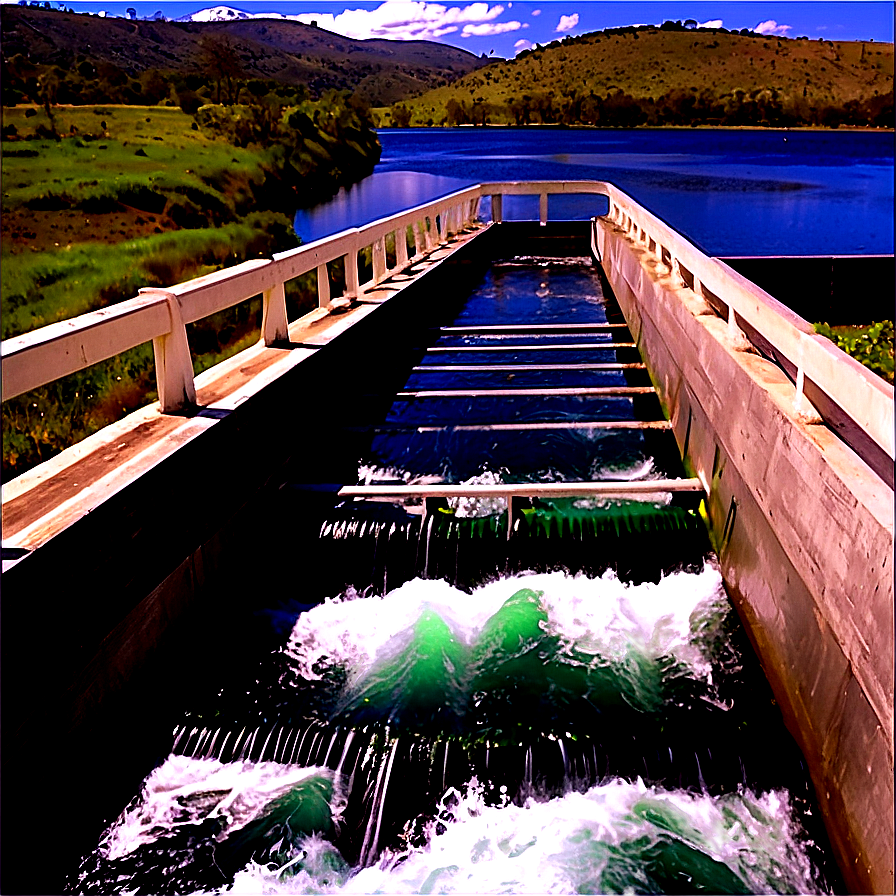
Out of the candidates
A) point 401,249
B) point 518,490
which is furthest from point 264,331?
point 401,249

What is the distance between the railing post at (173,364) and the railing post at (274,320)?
6.77 feet

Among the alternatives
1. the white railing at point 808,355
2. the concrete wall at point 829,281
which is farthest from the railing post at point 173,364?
the concrete wall at point 829,281

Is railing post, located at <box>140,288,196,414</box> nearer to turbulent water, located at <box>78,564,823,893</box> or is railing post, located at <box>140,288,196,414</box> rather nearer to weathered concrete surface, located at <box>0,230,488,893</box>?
weathered concrete surface, located at <box>0,230,488,893</box>

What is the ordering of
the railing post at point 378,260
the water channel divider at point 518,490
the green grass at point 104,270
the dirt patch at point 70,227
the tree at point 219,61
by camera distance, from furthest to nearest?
1. the tree at point 219,61
2. the dirt patch at point 70,227
3. the railing post at point 378,260
4. the green grass at point 104,270
5. the water channel divider at point 518,490

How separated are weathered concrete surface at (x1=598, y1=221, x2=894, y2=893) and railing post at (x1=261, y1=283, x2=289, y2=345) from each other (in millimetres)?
3853

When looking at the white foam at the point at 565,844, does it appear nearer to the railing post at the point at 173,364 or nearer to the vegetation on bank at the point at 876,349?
the railing post at the point at 173,364

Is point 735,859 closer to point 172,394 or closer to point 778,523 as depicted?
point 778,523

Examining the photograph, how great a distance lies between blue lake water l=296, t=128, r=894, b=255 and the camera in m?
28.7

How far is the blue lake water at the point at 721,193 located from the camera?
28672 mm

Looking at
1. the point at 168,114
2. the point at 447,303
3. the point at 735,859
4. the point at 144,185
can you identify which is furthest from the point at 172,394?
the point at 168,114

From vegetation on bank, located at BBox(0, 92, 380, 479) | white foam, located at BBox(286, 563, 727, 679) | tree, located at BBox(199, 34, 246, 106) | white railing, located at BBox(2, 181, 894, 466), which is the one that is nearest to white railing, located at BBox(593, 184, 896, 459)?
white railing, located at BBox(2, 181, 894, 466)

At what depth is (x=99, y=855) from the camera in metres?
4.14

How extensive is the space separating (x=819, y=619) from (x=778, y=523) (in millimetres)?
827

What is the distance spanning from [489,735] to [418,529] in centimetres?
213
